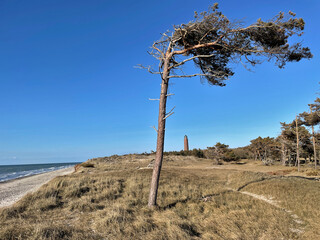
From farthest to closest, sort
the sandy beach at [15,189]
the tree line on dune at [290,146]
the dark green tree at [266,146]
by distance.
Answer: the dark green tree at [266,146] → the tree line on dune at [290,146] → the sandy beach at [15,189]

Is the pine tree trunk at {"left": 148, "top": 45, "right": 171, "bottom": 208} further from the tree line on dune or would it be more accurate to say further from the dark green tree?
the dark green tree

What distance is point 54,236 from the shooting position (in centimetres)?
484

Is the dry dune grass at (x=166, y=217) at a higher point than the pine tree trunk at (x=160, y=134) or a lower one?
lower

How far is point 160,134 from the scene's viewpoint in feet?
29.5

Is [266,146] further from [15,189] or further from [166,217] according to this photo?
[15,189]

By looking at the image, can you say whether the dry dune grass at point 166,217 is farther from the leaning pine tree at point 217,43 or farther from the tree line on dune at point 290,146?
the tree line on dune at point 290,146

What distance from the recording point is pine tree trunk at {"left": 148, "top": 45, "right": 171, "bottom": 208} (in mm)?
8789

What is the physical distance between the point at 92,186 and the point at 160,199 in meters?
5.55

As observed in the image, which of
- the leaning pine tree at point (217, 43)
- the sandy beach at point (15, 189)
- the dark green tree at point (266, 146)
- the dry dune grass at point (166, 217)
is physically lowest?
the sandy beach at point (15, 189)

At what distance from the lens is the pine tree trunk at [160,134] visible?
879cm

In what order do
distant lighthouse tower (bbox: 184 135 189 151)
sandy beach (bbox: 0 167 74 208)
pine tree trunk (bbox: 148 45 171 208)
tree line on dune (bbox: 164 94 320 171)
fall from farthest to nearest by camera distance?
distant lighthouse tower (bbox: 184 135 189 151), tree line on dune (bbox: 164 94 320 171), sandy beach (bbox: 0 167 74 208), pine tree trunk (bbox: 148 45 171 208)

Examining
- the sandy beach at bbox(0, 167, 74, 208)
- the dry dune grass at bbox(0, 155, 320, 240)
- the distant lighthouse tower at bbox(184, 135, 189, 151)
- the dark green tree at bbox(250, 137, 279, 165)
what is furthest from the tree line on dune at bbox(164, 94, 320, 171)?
the sandy beach at bbox(0, 167, 74, 208)

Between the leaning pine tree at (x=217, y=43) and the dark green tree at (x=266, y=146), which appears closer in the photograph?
the leaning pine tree at (x=217, y=43)

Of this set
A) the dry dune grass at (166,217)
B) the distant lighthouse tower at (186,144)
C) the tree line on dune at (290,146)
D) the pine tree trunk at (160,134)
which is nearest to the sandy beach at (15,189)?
the dry dune grass at (166,217)
